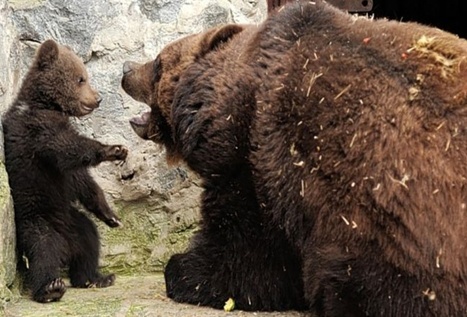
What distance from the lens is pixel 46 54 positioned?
5.23m

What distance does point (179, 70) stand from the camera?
4953 mm

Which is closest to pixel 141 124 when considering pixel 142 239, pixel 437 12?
pixel 142 239

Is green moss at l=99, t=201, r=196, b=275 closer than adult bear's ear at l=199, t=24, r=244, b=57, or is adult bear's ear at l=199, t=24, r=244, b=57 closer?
adult bear's ear at l=199, t=24, r=244, b=57

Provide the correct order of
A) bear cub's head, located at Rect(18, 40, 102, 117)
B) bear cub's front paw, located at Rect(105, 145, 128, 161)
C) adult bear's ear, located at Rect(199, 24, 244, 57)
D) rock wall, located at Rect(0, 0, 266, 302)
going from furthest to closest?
rock wall, located at Rect(0, 0, 266, 302) < bear cub's head, located at Rect(18, 40, 102, 117) < bear cub's front paw, located at Rect(105, 145, 128, 161) < adult bear's ear, located at Rect(199, 24, 244, 57)

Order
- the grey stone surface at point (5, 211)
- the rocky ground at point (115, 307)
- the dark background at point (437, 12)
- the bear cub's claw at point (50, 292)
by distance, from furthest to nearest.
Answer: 1. the dark background at point (437, 12)
2. the bear cub's claw at point (50, 292)
3. the grey stone surface at point (5, 211)
4. the rocky ground at point (115, 307)

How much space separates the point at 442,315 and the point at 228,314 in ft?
3.69

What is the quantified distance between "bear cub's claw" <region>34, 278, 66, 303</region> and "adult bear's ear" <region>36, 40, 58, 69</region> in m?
1.27

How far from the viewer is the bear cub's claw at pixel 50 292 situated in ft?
15.3

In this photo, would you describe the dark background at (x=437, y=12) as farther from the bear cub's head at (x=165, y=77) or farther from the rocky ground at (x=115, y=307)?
the rocky ground at (x=115, y=307)

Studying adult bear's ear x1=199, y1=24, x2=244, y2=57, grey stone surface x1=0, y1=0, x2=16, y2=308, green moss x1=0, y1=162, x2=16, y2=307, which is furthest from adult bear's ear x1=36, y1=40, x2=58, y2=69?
adult bear's ear x1=199, y1=24, x2=244, y2=57

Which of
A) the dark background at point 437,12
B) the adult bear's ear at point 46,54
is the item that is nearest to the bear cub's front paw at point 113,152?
the adult bear's ear at point 46,54

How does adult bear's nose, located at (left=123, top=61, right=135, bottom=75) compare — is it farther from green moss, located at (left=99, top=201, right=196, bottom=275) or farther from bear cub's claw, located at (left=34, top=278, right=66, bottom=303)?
bear cub's claw, located at (left=34, top=278, right=66, bottom=303)

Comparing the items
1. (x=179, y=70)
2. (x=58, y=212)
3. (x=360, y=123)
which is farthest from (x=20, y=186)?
(x=360, y=123)

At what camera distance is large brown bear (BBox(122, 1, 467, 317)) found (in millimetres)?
3695
